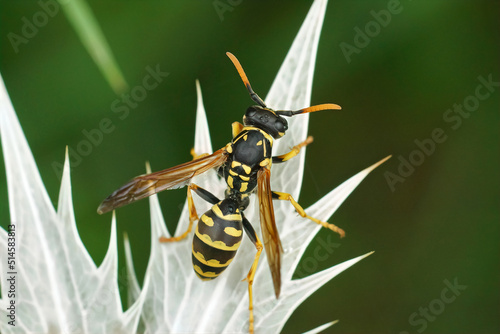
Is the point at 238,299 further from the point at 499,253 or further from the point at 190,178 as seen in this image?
the point at 499,253

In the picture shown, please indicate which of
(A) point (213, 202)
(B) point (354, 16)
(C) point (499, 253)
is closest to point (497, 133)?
(C) point (499, 253)

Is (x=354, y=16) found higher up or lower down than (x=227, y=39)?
lower down

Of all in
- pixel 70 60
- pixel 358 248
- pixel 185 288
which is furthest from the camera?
pixel 358 248

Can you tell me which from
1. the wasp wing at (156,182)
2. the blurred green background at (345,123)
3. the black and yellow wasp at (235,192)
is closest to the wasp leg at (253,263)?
the black and yellow wasp at (235,192)

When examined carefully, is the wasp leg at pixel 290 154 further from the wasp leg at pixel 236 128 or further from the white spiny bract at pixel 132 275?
the wasp leg at pixel 236 128

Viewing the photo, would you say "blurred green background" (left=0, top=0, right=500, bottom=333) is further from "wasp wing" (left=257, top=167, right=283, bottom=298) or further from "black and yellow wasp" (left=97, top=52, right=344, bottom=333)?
"wasp wing" (left=257, top=167, right=283, bottom=298)

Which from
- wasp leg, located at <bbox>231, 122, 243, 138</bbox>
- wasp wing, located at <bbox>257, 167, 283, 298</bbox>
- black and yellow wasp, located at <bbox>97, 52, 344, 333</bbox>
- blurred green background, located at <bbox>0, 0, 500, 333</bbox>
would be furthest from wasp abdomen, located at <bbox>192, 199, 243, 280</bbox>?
blurred green background, located at <bbox>0, 0, 500, 333</bbox>

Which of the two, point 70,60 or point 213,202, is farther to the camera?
point 70,60

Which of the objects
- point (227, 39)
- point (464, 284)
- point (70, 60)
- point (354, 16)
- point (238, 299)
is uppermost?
point (70, 60)
